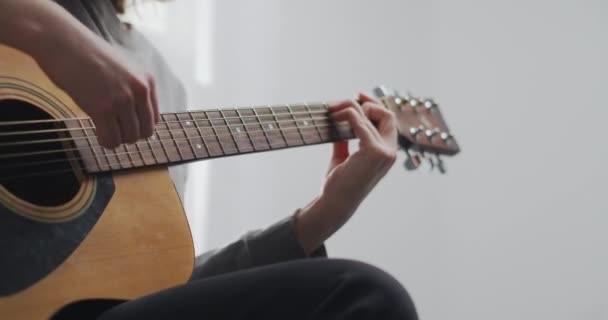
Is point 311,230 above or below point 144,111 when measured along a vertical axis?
below

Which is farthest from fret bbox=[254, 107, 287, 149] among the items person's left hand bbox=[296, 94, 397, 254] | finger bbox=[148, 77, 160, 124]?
finger bbox=[148, 77, 160, 124]

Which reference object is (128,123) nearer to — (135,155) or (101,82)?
(101,82)

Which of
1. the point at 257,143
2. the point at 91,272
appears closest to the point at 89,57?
the point at 91,272

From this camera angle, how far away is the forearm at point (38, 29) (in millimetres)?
522

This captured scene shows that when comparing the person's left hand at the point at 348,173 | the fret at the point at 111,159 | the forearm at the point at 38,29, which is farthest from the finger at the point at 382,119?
the forearm at the point at 38,29

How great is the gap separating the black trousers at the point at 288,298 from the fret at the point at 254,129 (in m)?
0.30

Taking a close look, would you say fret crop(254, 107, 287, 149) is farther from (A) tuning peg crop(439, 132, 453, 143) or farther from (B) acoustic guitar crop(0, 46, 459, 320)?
(A) tuning peg crop(439, 132, 453, 143)

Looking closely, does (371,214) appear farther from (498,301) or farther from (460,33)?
(460,33)

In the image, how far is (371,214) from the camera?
1.60 meters

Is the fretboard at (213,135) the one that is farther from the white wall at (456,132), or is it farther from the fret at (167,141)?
the white wall at (456,132)

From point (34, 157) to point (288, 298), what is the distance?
0.94 feet

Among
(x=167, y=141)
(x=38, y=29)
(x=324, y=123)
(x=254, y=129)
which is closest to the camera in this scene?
(x=38, y=29)

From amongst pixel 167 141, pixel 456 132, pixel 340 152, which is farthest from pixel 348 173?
pixel 456 132

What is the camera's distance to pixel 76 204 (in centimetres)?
66
